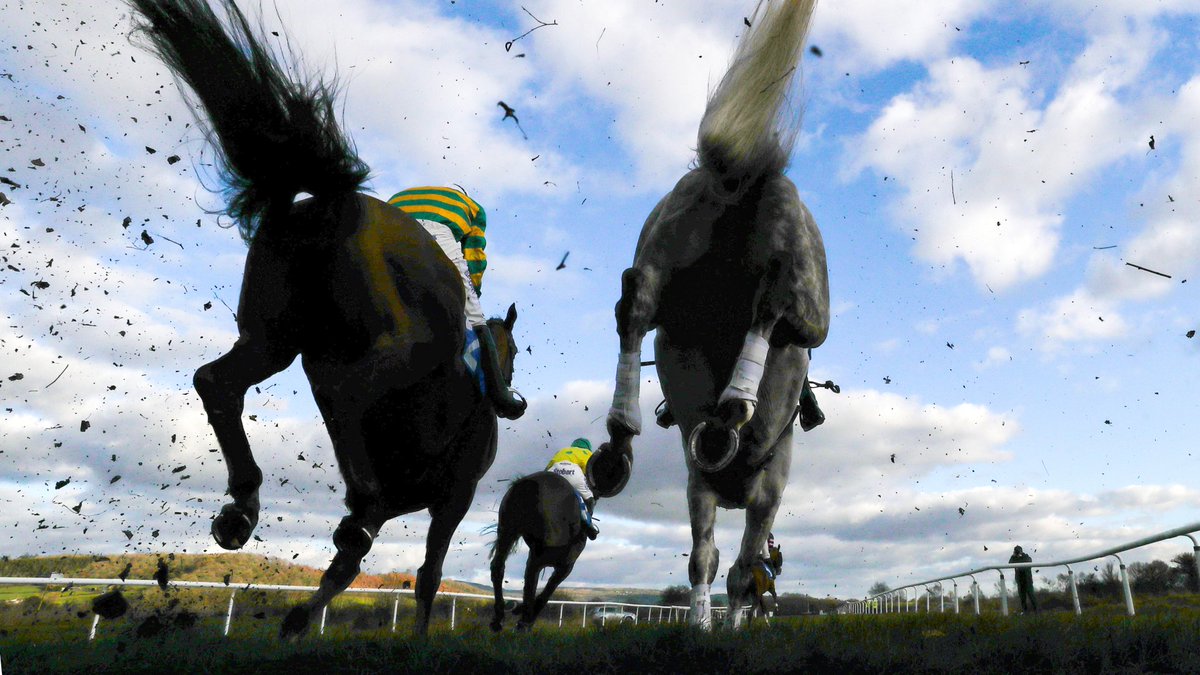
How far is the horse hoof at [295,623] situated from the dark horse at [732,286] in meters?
1.71

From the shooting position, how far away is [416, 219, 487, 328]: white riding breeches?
5.30 m

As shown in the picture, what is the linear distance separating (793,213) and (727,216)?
0.33 metres

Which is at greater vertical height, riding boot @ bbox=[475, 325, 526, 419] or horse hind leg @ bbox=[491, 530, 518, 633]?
riding boot @ bbox=[475, 325, 526, 419]

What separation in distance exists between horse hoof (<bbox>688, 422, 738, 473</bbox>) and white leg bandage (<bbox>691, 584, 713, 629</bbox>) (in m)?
0.93

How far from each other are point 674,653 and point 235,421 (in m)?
2.29

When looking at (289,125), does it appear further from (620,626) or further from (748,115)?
(620,626)

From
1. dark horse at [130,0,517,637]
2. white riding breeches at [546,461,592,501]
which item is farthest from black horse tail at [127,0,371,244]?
white riding breeches at [546,461,592,501]

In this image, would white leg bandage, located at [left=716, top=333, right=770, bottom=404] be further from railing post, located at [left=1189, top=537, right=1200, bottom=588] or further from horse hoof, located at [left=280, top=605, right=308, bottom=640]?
railing post, located at [left=1189, top=537, right=1200, bottom=588]

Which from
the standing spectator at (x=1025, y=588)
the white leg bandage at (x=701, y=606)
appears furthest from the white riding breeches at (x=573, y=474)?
the standing spectator at (x=1025, y=588)

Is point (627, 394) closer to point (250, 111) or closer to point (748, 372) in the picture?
point (748, 372)

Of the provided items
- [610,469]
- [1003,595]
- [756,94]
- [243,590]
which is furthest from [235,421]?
[1003,595]

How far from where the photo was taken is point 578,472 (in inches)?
369

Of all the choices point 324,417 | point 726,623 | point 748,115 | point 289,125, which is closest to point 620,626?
point 726,623

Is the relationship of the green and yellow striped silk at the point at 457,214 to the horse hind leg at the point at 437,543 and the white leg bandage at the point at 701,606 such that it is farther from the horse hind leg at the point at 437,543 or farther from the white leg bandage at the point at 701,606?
the white leg bandage at the point at 701,606
